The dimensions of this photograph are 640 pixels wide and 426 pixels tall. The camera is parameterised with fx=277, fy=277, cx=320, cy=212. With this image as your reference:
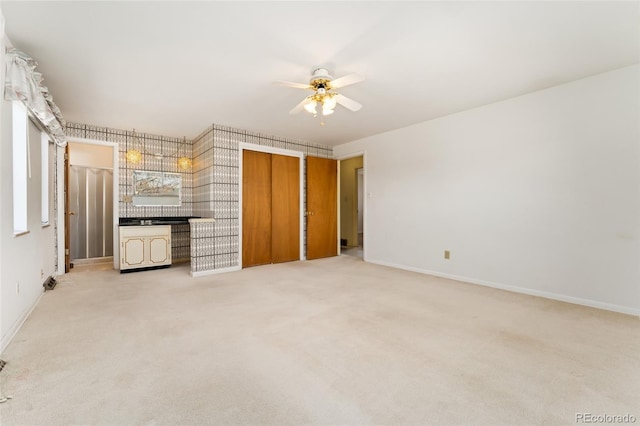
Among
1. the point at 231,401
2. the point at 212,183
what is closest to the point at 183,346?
the point at 231,401

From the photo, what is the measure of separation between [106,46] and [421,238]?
444cm

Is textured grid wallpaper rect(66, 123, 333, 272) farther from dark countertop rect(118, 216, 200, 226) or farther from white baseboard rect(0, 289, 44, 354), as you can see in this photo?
white baseboard rect(0, 289, 44, 354)

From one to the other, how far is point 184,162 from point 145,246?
1698mm

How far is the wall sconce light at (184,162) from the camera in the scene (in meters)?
5.29

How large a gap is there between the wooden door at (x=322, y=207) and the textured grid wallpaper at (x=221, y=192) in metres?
1.33

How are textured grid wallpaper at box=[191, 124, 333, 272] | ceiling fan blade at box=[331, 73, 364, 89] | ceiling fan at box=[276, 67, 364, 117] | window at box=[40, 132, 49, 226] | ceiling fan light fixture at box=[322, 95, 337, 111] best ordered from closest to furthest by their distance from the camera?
ceiling fan blade at box=[331, 73, 364, 89], ceiling fan at box=[276, 67, 364, 117], ceiling fan light fixture at box=[322, 95, 337, 111], window at box=[40, 132, 49, 226], textured grid wallpaper at box=[191, 124, 333, 272]

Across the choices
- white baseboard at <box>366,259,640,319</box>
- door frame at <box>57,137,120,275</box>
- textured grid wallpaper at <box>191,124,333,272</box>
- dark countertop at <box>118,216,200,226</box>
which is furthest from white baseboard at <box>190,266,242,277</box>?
white baseboard at <box>366,259,640,319</box>

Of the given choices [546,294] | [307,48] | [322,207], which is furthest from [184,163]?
[546,294]

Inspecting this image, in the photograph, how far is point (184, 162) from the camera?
530 centimetres

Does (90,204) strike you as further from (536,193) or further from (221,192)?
(536,193)

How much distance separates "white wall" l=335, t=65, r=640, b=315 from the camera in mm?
2785

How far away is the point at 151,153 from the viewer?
5152mm

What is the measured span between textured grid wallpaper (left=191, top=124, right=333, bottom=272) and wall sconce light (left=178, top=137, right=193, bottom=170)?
55cm

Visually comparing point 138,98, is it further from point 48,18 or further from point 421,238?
point 421,238
